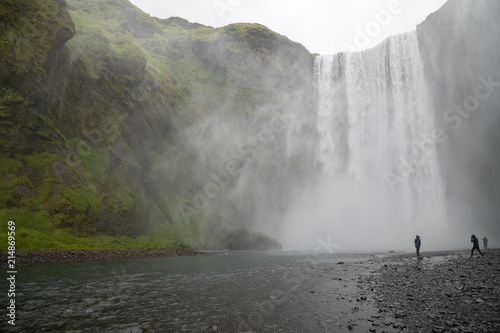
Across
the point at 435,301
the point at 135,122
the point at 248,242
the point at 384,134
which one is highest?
the point at 135,122

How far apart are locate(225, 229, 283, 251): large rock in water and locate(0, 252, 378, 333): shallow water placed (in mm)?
40156

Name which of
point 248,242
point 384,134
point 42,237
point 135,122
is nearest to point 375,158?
point 384,134

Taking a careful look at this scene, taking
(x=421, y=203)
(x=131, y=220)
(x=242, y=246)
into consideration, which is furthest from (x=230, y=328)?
(x=421, y=203)

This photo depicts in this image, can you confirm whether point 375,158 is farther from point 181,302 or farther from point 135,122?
point 181,302

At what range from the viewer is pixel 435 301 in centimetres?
1178

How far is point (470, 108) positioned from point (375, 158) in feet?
79.0

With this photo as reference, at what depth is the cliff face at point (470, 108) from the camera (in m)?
62.2

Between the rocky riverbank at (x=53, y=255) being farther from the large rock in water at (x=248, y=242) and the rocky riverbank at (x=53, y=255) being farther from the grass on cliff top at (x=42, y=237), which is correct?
the large rock in water at (x=248, y=242)

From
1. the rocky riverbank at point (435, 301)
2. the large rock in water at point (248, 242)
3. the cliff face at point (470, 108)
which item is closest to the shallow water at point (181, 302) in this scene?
the rocky riverbank at point (435, 301)

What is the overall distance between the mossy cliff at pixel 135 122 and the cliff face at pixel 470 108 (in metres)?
37.6

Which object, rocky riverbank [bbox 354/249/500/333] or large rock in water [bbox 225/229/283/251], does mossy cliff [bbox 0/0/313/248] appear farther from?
rocky riverbank [bbox 354/249/500/333]

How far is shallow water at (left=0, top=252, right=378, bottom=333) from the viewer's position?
400 inches

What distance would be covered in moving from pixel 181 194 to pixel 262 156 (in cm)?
2822

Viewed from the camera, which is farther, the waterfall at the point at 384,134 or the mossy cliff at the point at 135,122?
the waterfall at the point at 384,134
